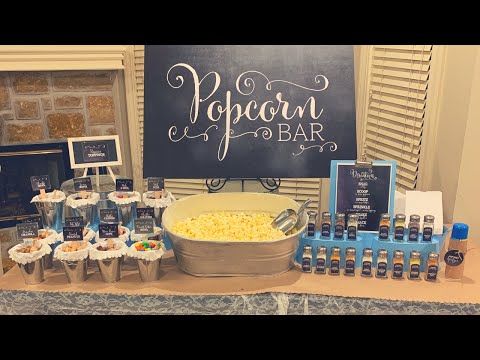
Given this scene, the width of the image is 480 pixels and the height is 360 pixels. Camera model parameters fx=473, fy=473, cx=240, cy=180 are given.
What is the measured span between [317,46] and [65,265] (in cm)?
124

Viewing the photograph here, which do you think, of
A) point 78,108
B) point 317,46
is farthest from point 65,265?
point 78,108

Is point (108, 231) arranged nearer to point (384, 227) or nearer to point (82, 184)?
point (82, 184)

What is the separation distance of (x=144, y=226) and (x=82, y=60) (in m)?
1.47

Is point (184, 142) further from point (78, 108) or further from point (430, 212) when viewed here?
point (78, 108)

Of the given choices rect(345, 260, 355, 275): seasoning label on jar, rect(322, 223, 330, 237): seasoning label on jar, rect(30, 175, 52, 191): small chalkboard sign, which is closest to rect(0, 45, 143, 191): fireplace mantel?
rect(30, 175, 52, 191): small chalkboard sign

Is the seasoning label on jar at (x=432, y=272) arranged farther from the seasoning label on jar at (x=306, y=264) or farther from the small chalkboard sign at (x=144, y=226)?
the small chalkboard sign at (x=144, y=226)

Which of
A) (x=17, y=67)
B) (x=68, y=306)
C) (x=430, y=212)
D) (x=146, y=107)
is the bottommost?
(x=68, y=306)

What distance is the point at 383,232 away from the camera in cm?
168

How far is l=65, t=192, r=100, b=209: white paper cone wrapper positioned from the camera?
176cm

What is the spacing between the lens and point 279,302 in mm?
1575

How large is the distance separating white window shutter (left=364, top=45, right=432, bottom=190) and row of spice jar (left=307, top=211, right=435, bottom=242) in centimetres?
80

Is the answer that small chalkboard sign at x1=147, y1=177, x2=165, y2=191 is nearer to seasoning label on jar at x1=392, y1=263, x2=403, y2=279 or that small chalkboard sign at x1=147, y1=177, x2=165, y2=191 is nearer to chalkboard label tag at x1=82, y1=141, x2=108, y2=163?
chalkboard label tag at x1=82, y1=141, x2=108, y2=163

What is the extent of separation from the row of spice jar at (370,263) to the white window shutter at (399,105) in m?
0.86

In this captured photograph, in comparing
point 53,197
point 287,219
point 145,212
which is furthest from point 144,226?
point 287,219
